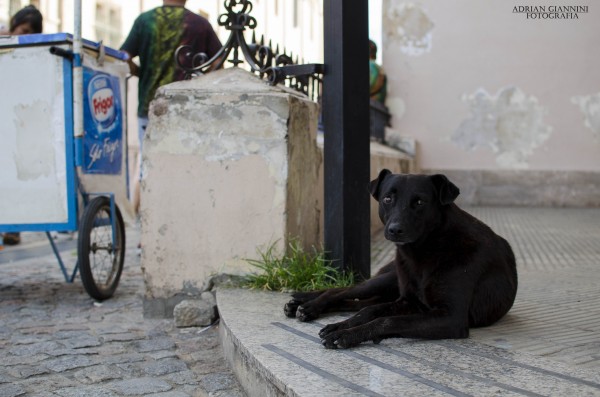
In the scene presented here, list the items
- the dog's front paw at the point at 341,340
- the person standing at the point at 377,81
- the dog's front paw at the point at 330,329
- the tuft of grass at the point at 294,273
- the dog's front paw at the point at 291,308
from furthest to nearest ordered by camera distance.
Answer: the person standing at the point at 377,81 → the tuft of grass at the point at 294,273 → the dog's front paw at the point at 291,308 → the dog's front paw at the point at 330,329 → the dog's front paw at the point at 341,340

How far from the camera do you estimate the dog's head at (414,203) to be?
3.28 metres

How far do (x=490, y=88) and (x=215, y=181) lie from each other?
8.10 m

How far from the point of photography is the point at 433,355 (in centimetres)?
296

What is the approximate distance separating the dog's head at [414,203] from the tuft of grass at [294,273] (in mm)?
956

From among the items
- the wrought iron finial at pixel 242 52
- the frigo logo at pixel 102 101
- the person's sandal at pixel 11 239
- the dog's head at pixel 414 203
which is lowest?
the person's sandal at pixel 11 239

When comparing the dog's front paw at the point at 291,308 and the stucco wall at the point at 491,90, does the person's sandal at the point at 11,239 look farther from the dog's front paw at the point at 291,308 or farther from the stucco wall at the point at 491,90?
the stucco wall at the point at 491,90

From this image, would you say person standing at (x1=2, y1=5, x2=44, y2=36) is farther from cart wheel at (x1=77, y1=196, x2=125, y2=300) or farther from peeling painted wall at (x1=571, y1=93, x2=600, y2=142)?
peeling painted wall at (x1=571, y1=93, x2=600, y2=142)

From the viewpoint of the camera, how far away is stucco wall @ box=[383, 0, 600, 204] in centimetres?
1155

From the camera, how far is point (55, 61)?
5156 millimetres

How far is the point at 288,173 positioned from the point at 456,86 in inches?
313

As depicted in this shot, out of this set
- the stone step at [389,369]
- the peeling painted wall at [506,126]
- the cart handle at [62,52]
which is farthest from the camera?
the peeling painted wall at [506,126]

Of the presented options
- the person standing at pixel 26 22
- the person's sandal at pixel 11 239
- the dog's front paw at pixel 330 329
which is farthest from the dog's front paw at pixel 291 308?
the person's sandal at pixel 11 239

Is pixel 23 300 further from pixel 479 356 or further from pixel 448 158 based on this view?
pixel 448 158

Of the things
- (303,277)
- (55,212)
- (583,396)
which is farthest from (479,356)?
(55,212)
